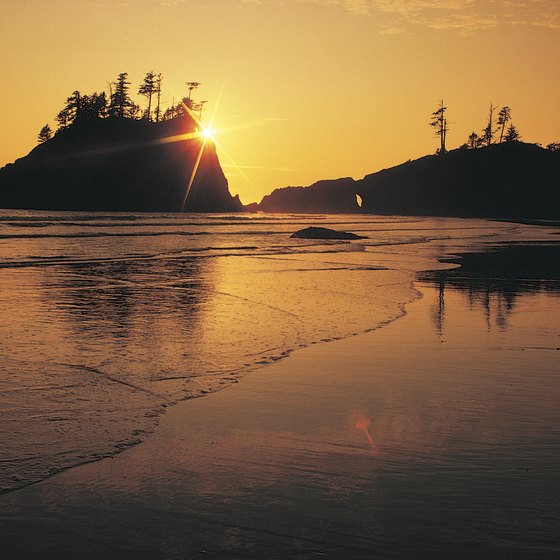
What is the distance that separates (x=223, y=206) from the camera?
17525 centimetres

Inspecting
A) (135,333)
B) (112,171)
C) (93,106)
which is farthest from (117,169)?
(135,333)

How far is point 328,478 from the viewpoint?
4.90 meters

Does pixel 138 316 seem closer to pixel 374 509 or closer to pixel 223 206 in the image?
pixel 374 509

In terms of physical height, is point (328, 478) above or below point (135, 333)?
below

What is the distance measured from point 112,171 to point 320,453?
15712 cm

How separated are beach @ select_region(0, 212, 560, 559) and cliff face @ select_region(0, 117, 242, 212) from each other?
147324mm

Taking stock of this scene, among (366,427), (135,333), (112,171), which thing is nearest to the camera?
(366,427)

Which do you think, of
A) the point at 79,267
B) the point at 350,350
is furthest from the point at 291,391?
the point at 79,267

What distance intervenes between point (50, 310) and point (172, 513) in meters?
9.17

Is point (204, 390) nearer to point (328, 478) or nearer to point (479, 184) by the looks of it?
point (328, 478)

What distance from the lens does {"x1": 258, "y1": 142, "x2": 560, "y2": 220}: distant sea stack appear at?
549 feet

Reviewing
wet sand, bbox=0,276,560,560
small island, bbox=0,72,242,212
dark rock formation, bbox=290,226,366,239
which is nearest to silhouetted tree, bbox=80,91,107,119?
small island, bbox=0,72,242,212

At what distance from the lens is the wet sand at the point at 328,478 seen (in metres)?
3.93

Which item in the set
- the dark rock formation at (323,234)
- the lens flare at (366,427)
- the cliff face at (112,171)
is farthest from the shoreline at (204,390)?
the cliff face at (112,171)
